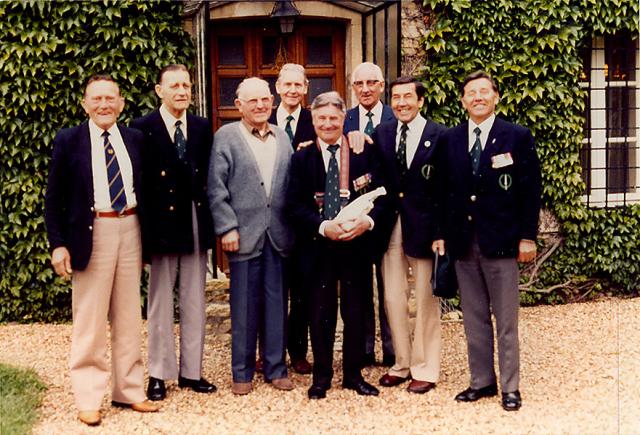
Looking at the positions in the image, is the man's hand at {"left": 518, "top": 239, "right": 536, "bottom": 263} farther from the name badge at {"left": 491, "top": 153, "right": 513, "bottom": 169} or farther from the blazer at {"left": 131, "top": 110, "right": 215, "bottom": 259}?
the blazer at {"left": 131, "top": 110, "right": 215, "bottom": 259}

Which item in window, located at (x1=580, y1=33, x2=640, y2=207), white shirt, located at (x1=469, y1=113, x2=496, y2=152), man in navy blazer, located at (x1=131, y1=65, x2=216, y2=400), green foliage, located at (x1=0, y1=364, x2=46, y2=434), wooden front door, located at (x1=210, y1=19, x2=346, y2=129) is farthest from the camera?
window, located at (x1=580, y1=33, x2=640, y2=207)

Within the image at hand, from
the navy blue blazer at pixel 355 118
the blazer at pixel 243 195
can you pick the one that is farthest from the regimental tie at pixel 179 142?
the navy blue blazer at pixel 355 118

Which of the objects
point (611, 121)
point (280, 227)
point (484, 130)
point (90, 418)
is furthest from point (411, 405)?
point (611, 121)

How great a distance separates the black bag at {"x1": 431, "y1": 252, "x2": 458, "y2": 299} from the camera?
477 cm

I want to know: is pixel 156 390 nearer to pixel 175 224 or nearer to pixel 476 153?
pixel 175 224

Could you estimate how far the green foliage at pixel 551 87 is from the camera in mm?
7410

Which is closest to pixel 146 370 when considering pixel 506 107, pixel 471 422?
pixel 471 422

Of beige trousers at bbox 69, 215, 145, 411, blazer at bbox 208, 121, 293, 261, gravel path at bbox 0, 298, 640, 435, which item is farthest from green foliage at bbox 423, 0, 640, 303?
beige trousers at bbox 69, 215, 145, 411

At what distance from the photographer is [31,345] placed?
6.42m

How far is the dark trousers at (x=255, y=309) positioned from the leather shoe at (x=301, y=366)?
39 cm

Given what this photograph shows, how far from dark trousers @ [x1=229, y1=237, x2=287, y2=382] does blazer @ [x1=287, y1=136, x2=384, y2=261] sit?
33cm

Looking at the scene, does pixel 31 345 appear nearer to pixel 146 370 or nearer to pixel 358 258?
pixel 146 370

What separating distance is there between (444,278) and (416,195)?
0.53 m

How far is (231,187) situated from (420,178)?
116cm
